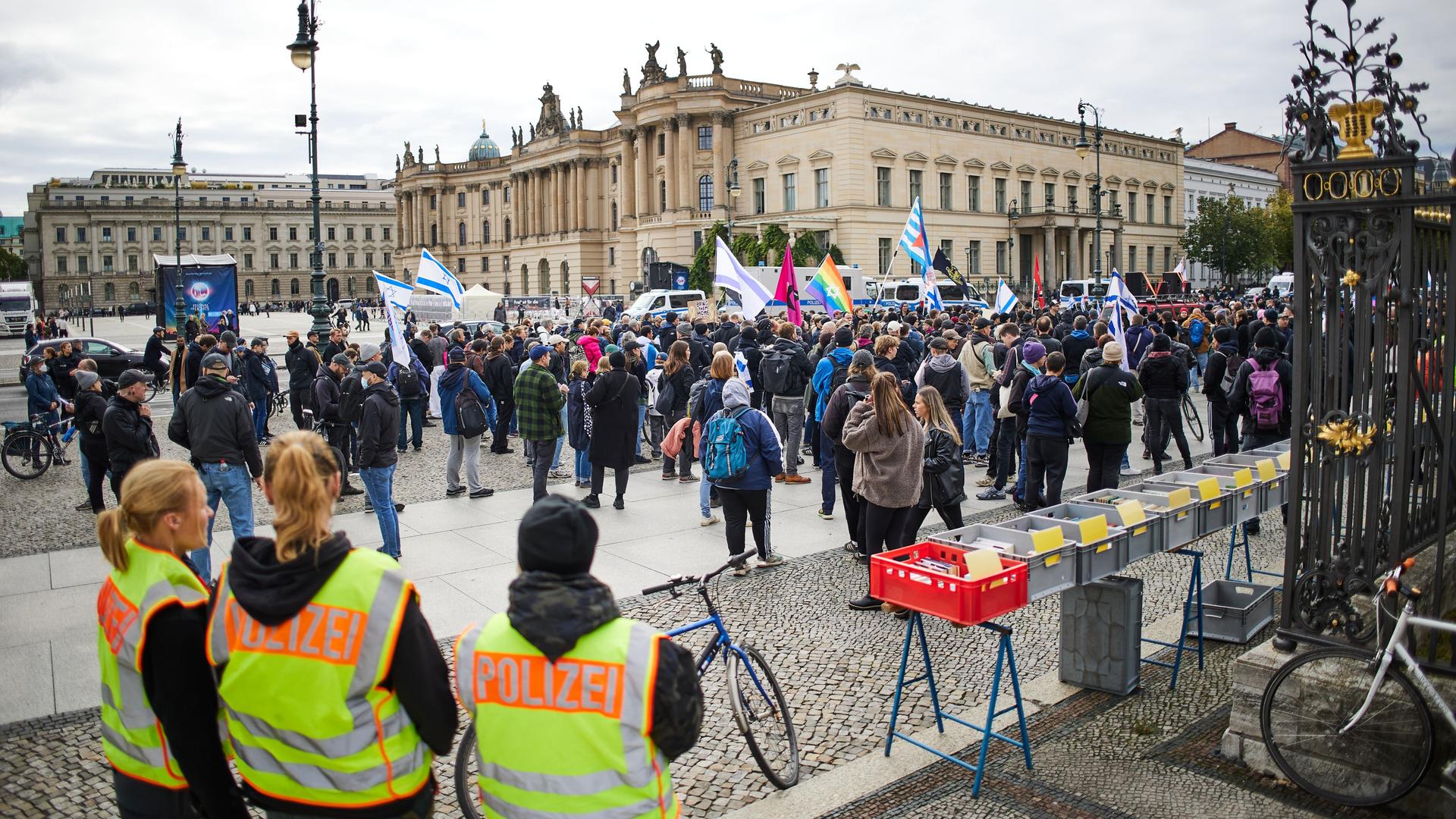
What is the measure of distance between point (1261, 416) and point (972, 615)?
7294 millimetres

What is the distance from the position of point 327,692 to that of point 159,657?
0.68 meters

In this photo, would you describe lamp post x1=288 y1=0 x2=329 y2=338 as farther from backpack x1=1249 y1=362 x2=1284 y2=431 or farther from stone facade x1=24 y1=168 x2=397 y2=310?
stone facade x1=24 y1=168 x2=397 y2=310

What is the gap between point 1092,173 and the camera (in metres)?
75.4

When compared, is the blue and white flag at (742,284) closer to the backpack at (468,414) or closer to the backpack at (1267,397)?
the backpack at (468,414)

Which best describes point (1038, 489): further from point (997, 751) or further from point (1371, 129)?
point (1371, 129)

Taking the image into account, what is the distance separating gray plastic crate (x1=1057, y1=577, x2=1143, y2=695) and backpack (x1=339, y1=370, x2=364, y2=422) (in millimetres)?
8056

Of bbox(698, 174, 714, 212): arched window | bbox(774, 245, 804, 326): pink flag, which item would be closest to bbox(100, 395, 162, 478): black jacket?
bbox(774, 245, 804, 326): pink flag

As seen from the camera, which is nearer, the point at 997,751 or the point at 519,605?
the point at 519,605

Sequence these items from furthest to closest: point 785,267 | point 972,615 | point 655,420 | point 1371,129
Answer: point 785,267 < point 655,420 < point 972,615 < point 1371,129

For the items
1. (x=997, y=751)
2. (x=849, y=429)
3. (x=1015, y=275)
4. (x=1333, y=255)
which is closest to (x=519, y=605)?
(x=997, y=751)

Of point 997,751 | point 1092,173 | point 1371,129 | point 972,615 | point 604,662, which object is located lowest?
point 997,751

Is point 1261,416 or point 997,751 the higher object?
point 1261,416

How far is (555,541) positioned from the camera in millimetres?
2752

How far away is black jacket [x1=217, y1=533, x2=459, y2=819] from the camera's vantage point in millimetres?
2891
